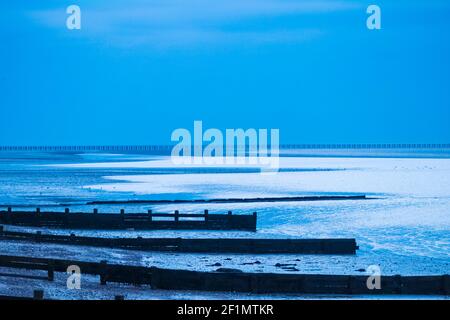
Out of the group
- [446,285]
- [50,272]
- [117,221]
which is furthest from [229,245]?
[446,285]

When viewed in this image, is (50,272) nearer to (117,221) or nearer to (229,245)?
(229,245)

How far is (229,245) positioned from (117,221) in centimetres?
944

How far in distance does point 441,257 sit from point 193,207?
2356 centimetres

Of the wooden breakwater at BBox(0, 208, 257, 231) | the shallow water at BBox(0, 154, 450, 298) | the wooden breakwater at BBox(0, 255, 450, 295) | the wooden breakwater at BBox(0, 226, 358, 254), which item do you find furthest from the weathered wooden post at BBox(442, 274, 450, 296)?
the wooden breakwater at BBox(0, 208, 257, 231)

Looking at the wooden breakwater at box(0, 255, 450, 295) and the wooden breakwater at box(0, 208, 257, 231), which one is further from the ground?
the wooden breakwater at box(0, 208, 257, 231)

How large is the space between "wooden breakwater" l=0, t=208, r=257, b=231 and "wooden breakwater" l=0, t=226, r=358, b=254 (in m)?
7.11

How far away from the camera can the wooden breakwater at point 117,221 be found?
38188 mm

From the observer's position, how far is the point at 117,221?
38.5 metres

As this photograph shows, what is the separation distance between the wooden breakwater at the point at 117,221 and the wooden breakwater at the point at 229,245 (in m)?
7.11

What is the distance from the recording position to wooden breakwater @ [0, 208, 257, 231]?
125ft

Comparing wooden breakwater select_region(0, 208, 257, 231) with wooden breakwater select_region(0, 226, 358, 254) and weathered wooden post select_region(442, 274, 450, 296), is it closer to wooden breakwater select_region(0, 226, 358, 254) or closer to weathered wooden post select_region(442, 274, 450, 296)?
wooden breakwater select_region(0, 226, 358, 254)
